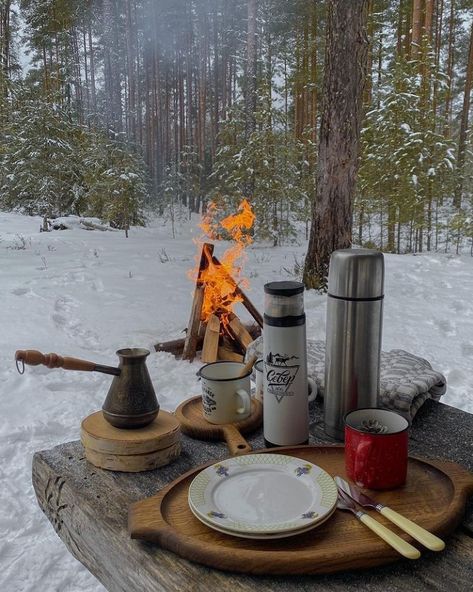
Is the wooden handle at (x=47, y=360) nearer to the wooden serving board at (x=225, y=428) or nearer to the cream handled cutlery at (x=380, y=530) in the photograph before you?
the wooden serving board at (x=225, y=428)

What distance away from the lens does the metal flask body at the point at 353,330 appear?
3.38ft

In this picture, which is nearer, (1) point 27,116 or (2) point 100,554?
(2) point 100,554

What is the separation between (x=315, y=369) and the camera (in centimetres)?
147

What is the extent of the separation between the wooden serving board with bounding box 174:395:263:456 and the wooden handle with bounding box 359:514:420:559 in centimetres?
33

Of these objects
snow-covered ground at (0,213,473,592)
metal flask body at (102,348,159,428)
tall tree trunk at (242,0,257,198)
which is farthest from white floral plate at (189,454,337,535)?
tall tree trunk at (242,0,257,198)

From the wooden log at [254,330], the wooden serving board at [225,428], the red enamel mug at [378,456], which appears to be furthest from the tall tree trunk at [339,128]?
the red enamel mug at [378,456]

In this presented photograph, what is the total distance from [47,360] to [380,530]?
680mm

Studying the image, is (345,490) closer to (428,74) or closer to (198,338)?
(198,338)

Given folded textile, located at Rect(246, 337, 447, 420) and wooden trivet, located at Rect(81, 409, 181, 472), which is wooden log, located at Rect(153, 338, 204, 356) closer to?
folded textile, located at Rect(246, 337, 447, 420)

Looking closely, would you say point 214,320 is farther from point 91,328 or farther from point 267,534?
point 267,534

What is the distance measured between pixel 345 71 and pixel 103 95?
57.3ft

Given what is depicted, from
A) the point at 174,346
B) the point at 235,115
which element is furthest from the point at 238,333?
the point at 235,115

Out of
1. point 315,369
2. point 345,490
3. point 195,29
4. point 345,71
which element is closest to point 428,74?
point 345,71

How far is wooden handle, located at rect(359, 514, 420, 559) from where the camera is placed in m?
0.68
